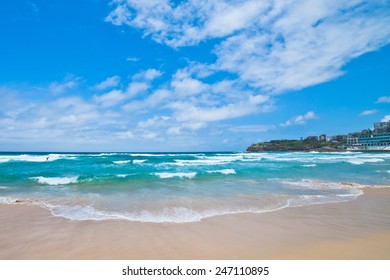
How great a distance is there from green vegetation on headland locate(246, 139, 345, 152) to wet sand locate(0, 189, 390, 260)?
101 m

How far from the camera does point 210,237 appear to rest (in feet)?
14.9

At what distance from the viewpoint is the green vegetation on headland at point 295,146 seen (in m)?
102

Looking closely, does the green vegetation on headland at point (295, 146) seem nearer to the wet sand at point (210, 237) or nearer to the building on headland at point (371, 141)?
the building on headland at point (371, 141)

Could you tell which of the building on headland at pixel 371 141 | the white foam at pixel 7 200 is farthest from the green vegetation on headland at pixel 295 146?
the white foam at pixel 7 200

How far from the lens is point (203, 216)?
6.09 meters

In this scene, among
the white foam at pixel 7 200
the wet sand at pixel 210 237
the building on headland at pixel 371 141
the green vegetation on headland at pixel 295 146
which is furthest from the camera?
the green vegetation on headland at pixel 295 146

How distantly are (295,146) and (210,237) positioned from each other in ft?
375

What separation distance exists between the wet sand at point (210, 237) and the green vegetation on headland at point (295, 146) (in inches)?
3978

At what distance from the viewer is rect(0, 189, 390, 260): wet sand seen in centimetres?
381

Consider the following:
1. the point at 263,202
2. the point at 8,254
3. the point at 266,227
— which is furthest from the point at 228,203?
the point at 8,254

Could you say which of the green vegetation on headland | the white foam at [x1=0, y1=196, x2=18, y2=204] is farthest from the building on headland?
the white foam at [x1=0, y1=196, x2=18, y2=204]

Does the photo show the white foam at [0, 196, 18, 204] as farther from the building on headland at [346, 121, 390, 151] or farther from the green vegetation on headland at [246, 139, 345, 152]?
the green vegetation on headland at [246, 139, 345, 152]
